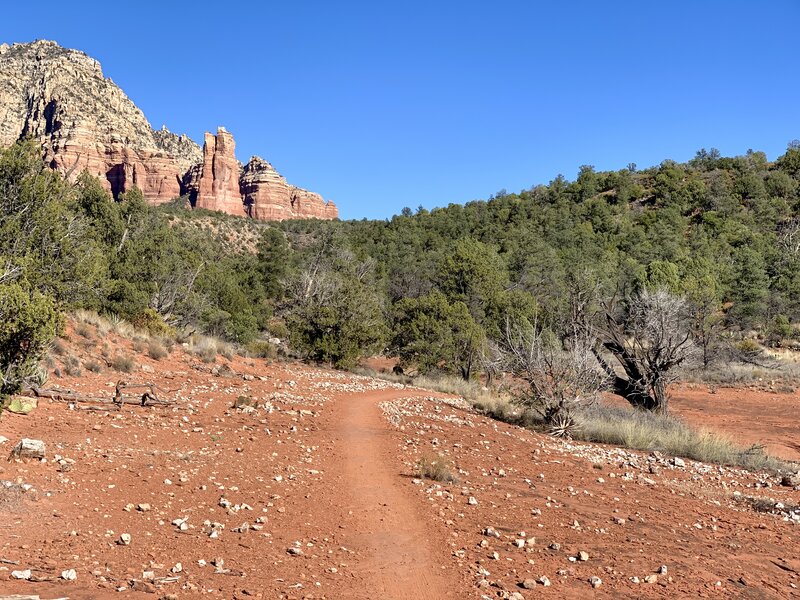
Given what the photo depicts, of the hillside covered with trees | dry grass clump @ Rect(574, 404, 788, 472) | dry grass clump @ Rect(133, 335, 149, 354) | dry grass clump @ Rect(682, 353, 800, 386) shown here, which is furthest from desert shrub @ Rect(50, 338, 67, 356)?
dry grass clump @ Rect(682, 353, 800, 386)

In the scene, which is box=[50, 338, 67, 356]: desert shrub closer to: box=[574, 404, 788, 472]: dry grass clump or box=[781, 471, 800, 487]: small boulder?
box=[574, 404, 788, 472]: dry grass clump

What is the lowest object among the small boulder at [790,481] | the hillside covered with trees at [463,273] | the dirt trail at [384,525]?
the small boulder at [790,481]

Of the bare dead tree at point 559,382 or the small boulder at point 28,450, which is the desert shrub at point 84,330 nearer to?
the small boulder at point 28,450

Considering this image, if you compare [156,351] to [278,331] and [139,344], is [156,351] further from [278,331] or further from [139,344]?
[278,331]

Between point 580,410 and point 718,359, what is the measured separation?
855 inches

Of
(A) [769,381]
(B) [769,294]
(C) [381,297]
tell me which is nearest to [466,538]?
(A) [769,381]

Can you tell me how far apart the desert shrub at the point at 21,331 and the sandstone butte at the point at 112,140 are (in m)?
73.9

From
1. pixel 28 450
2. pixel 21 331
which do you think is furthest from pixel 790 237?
pixel 28 450

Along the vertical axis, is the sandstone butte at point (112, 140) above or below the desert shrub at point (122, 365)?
above

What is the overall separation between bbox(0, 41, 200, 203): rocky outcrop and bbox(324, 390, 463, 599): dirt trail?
92.7 metres

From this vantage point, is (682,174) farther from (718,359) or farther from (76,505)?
(76,505)

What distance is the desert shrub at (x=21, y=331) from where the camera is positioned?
7.73 meters

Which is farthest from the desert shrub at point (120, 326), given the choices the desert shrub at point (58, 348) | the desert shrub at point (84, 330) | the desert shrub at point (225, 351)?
the desert shrub at point (58, 348)

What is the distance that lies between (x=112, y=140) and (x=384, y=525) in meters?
114
